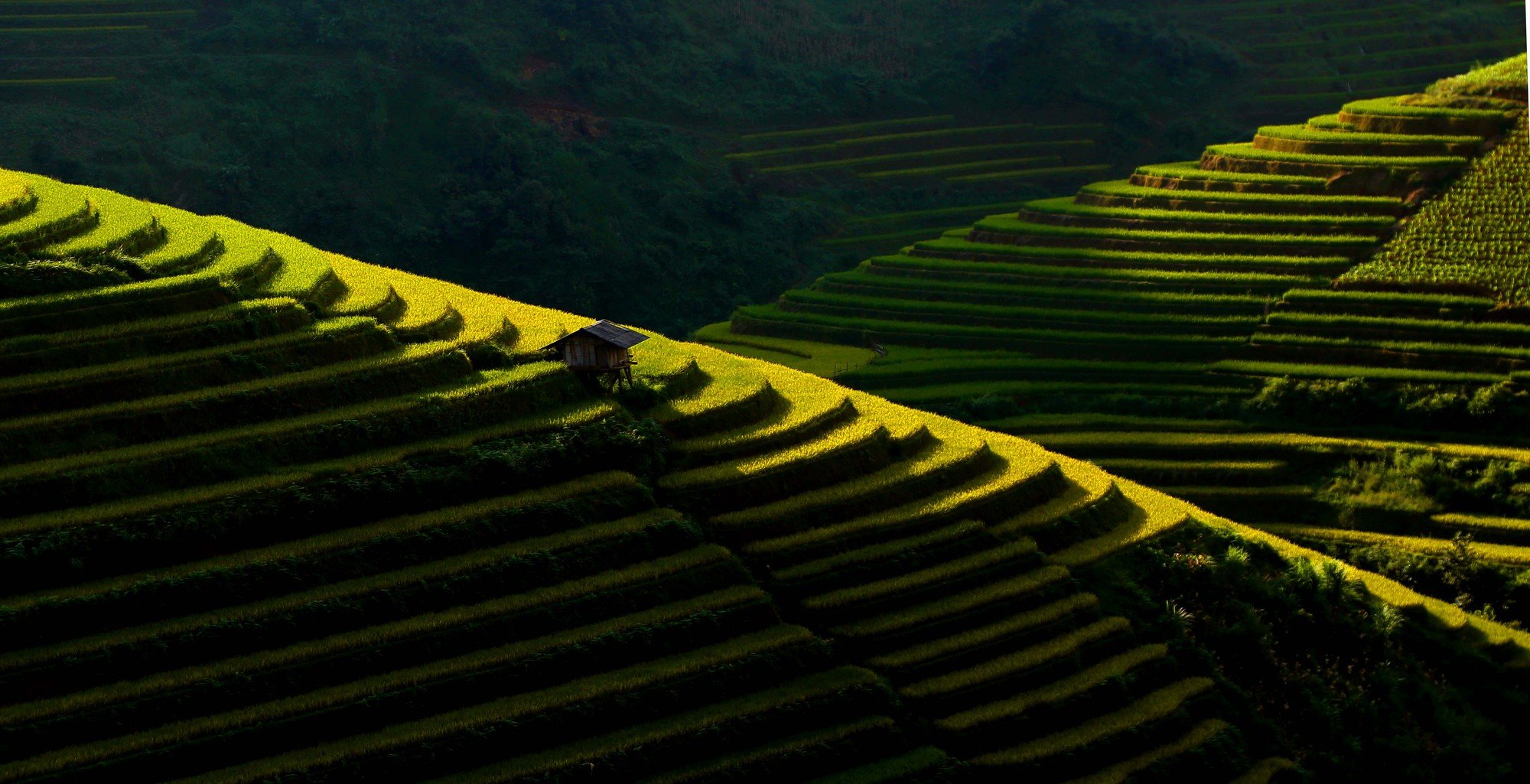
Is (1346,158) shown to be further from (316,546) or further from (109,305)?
(109,305)

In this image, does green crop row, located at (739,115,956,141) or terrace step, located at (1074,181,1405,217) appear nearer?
terrace step, located at (1074,181,1405,217)

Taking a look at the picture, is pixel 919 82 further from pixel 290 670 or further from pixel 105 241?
pixel 290 670

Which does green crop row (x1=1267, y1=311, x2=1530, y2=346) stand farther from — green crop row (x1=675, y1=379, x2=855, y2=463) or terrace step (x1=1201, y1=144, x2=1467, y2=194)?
green crop row (x1=675, y1=379, x2=855, y2=463)

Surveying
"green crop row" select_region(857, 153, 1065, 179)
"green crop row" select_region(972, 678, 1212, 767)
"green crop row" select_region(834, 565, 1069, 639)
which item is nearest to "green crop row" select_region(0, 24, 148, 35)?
"green crop row" select_region(857, 153, 1065, 179)

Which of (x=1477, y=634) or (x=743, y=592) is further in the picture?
(x=1477, y=634)

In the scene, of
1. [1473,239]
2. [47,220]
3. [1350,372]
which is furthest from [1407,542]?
[47,220]

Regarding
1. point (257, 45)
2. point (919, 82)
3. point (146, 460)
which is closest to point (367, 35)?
point (257, 45)
